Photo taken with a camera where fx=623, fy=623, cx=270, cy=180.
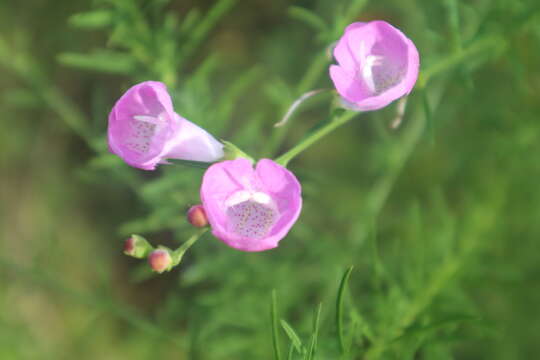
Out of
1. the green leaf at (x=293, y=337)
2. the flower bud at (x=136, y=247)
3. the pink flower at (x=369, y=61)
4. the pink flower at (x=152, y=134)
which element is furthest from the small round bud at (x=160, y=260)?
the pink flower at (x=369, y=61)

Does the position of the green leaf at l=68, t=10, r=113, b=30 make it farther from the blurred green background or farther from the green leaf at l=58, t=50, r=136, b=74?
the green leaf at l=58, t=50, r=136, b=74

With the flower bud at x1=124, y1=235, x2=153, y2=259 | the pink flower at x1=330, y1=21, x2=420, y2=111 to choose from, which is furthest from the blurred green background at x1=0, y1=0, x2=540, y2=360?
the flower bud at x1=124, y1=235, x2=153, y2=259

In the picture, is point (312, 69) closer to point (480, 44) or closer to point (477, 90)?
point (480, 44)

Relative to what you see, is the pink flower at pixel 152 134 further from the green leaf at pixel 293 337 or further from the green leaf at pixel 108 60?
the green leaf at pixel 108 60

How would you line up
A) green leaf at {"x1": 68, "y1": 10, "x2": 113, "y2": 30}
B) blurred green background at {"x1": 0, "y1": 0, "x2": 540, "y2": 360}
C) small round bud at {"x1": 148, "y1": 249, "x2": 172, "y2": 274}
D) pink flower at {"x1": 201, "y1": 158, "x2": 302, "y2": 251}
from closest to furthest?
pink flower at {"x1": 201, "y1": 158, "x2": 302, "y2": 251} < small round bud at {"x1": 148, "y1": 249, "x2": 172, "y2": 274} < green leaf at {"x1": 68, "y1": 10, "x2": 113, "y2": 30} < blurred green background at {"x1": 0, "y1": 0, "x2": 540, "y2": 360}

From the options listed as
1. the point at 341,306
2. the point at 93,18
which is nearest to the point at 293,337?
the point at 341,306

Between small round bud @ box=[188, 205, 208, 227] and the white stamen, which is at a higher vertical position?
the white stamen

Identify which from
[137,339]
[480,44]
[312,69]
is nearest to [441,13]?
[480,44]
